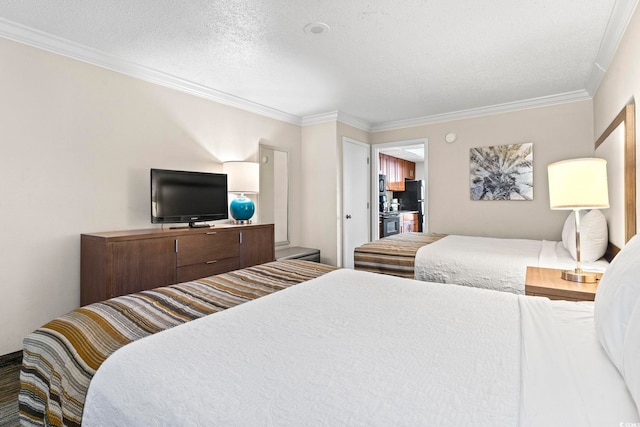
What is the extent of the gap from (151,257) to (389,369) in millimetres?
2429

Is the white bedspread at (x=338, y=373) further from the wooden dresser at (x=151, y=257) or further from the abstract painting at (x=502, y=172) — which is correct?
the abstract painting at (x=502, y=172)

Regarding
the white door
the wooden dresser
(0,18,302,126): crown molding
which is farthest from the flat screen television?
the white door

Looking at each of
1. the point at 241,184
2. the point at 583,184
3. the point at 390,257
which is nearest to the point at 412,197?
the point at 390,257

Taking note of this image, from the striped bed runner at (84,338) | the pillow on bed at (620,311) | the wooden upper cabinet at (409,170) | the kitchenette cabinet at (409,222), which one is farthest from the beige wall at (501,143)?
the striped bed runner at (84,338)

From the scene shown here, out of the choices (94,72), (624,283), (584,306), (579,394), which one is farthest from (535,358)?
(94,72)

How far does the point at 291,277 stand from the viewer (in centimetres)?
199

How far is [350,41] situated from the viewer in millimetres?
2627

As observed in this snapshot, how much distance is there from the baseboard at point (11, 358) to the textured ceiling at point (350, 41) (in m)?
2.37

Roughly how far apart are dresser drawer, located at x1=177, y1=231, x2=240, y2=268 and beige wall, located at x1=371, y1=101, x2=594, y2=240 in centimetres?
298

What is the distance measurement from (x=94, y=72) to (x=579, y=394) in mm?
3638

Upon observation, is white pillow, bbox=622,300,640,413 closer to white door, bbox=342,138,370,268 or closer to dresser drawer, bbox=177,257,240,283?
dresser drawer, bbox=177,257,240,283

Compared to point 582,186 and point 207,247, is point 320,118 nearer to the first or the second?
point 207,247

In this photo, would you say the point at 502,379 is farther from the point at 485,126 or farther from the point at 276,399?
the point at 485,126

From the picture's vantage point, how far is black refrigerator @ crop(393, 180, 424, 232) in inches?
329
